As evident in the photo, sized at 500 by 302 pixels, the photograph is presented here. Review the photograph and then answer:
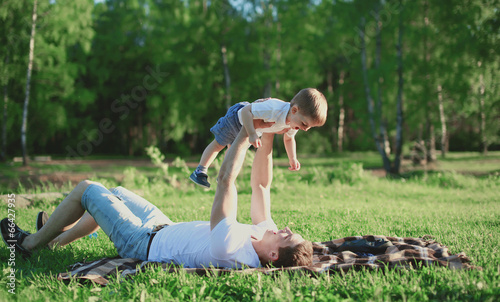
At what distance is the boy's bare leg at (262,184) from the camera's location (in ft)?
10.5

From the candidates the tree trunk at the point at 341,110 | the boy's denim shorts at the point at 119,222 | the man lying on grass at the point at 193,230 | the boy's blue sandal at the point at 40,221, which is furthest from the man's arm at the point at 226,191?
the tree trunk at the point at 341,110

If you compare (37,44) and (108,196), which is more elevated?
(37,44)

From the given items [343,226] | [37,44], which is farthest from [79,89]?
[343,226]

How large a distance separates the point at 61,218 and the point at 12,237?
488 millimetres

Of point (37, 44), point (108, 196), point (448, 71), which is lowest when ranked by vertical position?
point (108, 196)

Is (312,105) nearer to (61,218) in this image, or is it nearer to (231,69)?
(61,218)

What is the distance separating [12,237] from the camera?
3.17 metres

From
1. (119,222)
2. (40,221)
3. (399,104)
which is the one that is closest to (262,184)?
(119,222)

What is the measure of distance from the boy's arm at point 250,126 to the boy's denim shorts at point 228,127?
0.65 m

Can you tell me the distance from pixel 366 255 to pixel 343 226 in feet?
4.64

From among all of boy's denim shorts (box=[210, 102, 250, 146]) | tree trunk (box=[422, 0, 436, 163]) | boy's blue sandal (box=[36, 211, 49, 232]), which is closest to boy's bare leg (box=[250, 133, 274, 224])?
boy's denim shorts (box=[210, 102, 250, 146])

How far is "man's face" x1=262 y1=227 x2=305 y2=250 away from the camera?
109 inches

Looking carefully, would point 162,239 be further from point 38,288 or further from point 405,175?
point 405,175

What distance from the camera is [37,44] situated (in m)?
14.2
